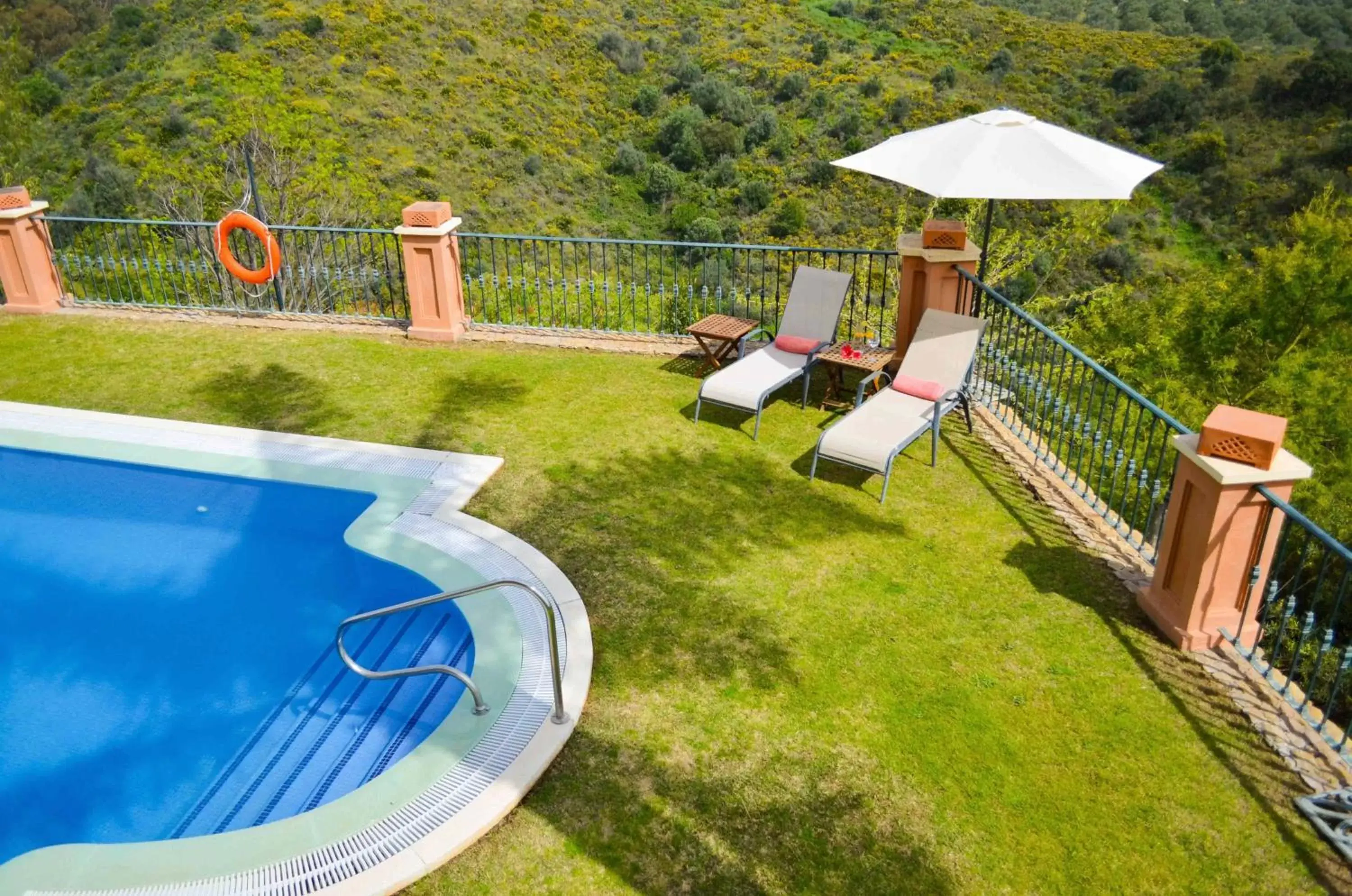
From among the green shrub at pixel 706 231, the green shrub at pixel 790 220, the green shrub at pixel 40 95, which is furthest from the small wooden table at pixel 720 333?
the green shrub at pixel 40 95

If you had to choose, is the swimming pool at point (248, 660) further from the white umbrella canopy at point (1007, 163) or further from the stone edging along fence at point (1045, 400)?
the white umbrella canopy at point (1007, 163)

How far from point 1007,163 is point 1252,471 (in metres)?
2.86

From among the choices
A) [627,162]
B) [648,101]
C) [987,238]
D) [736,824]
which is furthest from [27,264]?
[648,101]

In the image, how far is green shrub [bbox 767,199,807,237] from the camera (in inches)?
1368

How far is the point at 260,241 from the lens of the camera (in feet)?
32.3

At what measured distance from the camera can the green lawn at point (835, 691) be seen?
12.3 ft

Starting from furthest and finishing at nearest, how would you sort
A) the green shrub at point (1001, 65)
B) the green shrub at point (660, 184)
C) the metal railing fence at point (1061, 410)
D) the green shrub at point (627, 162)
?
the green shrub at point (1001, 65) < the green shrub at point (627, 162) < the green shrub at point (660, 184) < the metal railing fence at point (1061, 410)

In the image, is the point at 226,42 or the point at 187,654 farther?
the point at 226,42

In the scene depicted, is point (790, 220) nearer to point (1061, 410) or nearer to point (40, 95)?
point (1061, 410)

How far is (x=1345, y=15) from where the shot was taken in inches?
2042

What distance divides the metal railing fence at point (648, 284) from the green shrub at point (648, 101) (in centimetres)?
1159

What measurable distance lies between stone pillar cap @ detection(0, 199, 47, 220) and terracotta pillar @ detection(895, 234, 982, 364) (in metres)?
9.18

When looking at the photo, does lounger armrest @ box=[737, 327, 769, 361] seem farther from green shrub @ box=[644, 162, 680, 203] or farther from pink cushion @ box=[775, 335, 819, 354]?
green shrub @ box=[644, 162, 680, 203]

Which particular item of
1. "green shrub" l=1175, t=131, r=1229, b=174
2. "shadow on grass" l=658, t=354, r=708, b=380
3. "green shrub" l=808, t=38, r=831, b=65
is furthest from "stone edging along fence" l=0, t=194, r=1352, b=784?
"green shrub" l=808, t=38, r=831, b=65
